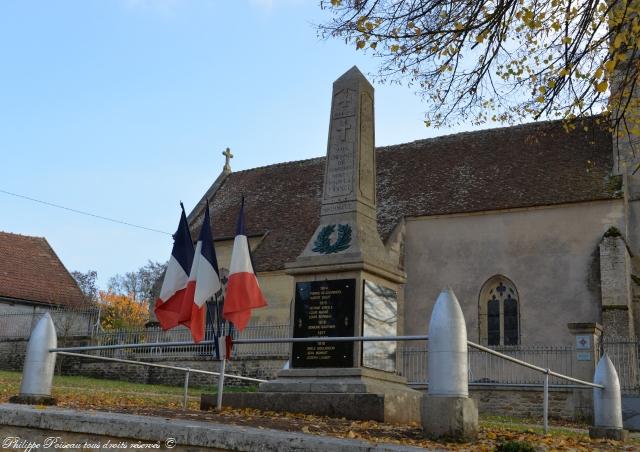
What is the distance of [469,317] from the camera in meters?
21.5

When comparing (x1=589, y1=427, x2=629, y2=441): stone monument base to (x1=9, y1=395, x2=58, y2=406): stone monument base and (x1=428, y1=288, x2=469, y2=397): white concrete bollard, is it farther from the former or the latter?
(x1=9, y1=395, x2=58, y2=406): stone monument base

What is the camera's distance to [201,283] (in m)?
9.62

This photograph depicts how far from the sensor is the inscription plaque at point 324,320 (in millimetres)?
8930

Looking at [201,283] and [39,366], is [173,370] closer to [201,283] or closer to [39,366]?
[201,283]

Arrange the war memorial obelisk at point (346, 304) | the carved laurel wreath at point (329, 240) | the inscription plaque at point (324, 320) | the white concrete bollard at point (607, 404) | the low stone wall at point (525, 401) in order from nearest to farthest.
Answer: the war memorial obelisk at point (346, 304)
the white concrete bollard at point (607, 404)
the inscription plaque at point (324, 320)
the carved laurel wreath at point (329, 240)
the low stone wall at point (525, 401)

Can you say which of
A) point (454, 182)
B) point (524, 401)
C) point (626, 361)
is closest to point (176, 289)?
point (524, 401)

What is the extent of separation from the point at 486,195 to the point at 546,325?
475cm

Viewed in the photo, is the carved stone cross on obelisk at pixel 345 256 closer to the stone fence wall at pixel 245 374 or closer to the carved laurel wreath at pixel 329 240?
the carved laurel wreath at pixel 329 240

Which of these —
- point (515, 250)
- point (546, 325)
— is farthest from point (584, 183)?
point (546, 325)

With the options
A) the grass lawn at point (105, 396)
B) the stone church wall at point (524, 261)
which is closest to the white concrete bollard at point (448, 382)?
the grass lawn at point (105, 396)

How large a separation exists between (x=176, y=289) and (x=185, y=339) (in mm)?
15541

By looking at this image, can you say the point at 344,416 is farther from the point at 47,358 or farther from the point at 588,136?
the point at 588,136

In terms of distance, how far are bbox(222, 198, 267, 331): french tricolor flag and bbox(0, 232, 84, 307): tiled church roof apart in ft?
76.6

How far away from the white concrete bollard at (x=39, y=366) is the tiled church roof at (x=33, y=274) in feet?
77.9
